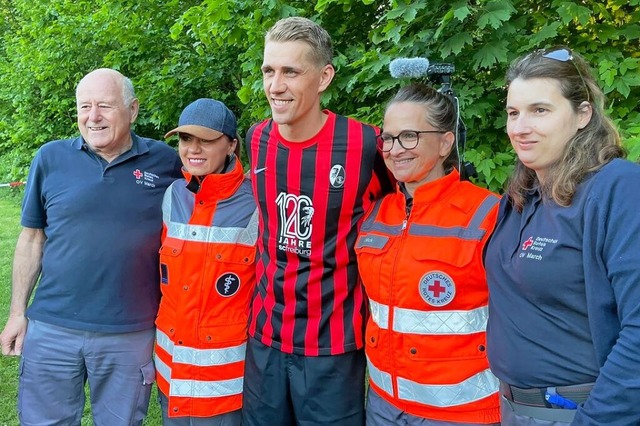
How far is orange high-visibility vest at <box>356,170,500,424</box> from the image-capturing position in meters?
2.25

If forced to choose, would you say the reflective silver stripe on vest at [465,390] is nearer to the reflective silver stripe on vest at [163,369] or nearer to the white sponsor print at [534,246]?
the white sponsor print at [534,246]

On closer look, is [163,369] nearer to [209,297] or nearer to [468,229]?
[209,297]

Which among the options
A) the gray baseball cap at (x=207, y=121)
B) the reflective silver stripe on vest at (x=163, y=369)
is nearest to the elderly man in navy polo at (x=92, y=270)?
the reflective silver stripe on vest at (x=163, y=369)

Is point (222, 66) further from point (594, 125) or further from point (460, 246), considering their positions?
point (594, 125)

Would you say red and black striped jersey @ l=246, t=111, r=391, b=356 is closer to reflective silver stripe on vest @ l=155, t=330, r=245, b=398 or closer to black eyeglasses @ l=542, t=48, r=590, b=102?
reflective silver stripe on vest @ l=155, t=330, r=245, b=398

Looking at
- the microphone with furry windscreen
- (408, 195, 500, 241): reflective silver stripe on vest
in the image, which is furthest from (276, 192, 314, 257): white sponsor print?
the microphone with furry windscreen

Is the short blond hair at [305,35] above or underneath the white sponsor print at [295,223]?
above

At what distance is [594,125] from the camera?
1.85 m

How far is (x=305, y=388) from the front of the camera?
262 cm

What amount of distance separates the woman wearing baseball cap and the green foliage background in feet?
3.88

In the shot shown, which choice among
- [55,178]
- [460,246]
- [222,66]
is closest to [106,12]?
[222,66]

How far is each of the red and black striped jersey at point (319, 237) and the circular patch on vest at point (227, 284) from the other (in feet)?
0.61

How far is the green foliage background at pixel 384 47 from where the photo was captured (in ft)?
10.3

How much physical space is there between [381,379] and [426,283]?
48cm
